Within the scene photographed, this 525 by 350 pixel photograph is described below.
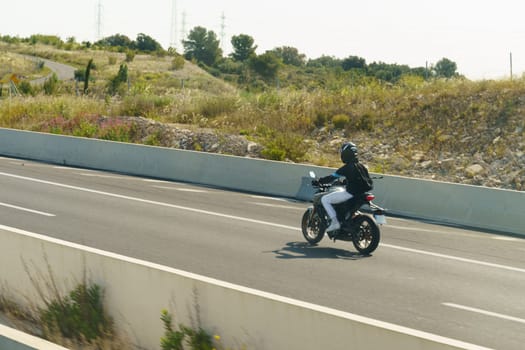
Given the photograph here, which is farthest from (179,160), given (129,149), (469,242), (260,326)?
(260,326)

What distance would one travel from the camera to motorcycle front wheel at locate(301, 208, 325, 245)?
13867 millimetres

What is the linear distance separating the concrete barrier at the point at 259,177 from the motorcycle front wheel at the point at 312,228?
5494 millimetres

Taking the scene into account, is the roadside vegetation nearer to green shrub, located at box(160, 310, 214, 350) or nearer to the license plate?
green shrub, located at box(160, 310, 214, 350)

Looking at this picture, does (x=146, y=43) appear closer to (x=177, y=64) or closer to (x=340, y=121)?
(x=177, y=64)

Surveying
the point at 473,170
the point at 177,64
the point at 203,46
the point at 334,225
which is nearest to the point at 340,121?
the point at 473,170

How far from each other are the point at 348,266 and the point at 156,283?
5.64 m

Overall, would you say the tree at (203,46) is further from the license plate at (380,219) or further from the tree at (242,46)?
the license plate at (380,219)

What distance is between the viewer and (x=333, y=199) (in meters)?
13.4

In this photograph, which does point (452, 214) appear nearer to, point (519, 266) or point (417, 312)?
point (519, 266)

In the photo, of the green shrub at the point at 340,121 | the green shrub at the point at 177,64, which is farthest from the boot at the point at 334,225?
the green shrub at the point at 177,64

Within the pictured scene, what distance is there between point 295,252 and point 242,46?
115618 millimetres

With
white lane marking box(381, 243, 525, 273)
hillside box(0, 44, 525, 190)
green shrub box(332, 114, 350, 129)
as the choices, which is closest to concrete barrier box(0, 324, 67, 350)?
white lane marking box(381, 243, 525, 273)

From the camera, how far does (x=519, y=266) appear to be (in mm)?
13141

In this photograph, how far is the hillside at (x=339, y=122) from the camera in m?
25.6
